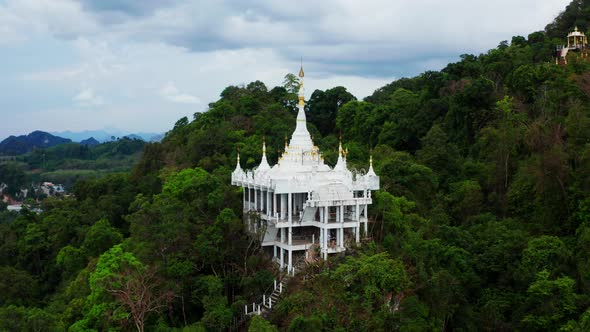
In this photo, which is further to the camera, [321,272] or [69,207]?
[69,207]

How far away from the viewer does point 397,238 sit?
30.0m

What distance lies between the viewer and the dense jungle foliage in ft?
87.7

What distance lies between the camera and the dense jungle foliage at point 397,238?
2672cm

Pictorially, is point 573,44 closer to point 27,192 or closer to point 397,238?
point 397,238

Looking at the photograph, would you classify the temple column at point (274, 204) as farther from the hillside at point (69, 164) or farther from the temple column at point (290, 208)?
the hillside at point (69, 164)

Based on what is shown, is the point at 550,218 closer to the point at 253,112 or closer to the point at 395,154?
the point at 395,154

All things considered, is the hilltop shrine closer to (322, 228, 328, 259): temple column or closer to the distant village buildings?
(322, 228, 328, 259): temple column

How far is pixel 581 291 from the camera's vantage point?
28672mm

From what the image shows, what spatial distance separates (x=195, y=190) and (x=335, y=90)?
3024 centimetres

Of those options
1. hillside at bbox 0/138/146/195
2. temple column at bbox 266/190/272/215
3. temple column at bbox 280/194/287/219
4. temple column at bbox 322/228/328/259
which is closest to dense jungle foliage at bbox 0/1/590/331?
temple column at bbox 322/228/328/259

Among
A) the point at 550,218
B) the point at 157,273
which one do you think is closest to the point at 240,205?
the point at 157,273

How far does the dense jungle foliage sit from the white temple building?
3.00 feet

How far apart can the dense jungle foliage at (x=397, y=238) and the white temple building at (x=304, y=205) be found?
91cm

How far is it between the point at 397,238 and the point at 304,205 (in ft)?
13.9
